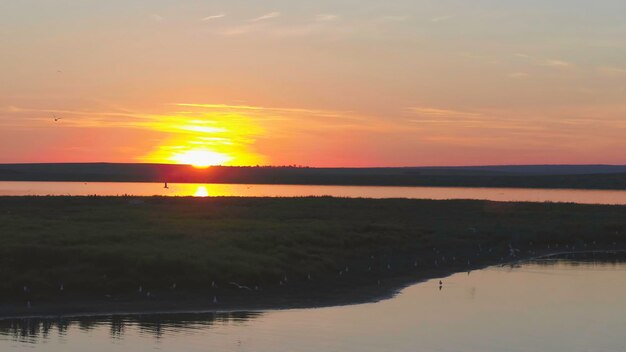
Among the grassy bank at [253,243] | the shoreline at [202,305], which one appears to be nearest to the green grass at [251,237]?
the grassy bank at [253,243]

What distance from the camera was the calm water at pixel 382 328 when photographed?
30578 mm

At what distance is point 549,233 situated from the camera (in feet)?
235

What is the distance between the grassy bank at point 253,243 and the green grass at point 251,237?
8 centimetres

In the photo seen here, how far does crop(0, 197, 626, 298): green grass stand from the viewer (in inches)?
1561

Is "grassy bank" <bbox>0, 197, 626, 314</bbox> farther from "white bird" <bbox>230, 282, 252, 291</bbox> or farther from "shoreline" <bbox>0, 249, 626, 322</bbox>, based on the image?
"shoreline" <bbox>0, 249, 626, 322</bbox>

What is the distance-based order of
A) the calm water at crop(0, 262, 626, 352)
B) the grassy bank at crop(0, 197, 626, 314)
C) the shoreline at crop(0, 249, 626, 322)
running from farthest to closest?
the grassy bank at crop(0, 197, 626, 314), the shoreline at crop(0, 249, 626, 322), the calm water at crop(0, 262, 626, 352)

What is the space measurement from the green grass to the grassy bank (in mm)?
82

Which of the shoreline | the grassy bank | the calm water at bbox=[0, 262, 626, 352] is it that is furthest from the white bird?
Answer: the calm water at bbox=[0, 262, 626, 352]

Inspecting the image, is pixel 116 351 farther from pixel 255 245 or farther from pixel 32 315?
pixel 255 245

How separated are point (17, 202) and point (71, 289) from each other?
172 feet

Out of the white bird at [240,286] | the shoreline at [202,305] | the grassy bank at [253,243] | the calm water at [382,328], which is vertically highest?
the grassy bank at [253,243]

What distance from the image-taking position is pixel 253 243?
1975 inches

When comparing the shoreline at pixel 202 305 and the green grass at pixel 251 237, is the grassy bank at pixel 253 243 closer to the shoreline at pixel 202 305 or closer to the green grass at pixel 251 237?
the green grass at pixel 251 237

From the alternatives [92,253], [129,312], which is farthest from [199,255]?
[129,312]
